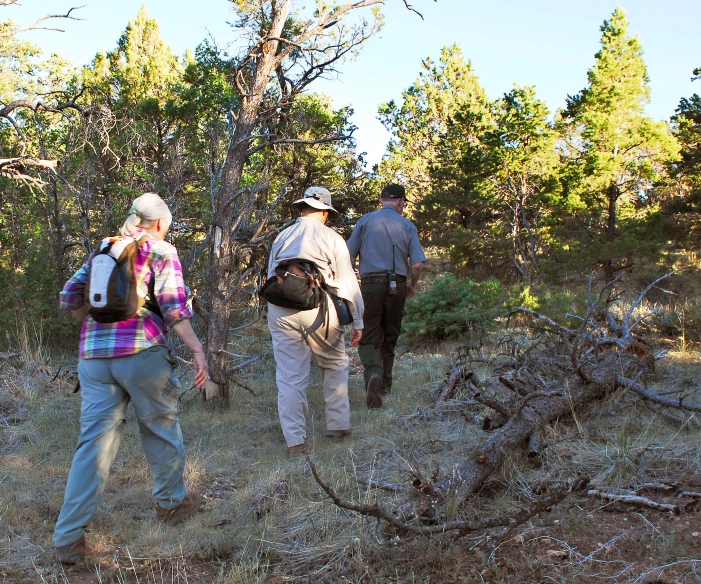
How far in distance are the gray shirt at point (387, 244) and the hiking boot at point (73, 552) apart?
405 cm

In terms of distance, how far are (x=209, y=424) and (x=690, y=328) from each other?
6.83 metres

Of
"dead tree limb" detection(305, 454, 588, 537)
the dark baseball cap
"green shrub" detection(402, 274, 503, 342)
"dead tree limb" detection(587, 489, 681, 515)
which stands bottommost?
"dead tree limb" detection(587, 489, 681, 515)

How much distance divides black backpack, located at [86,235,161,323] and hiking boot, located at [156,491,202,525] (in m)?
1.20

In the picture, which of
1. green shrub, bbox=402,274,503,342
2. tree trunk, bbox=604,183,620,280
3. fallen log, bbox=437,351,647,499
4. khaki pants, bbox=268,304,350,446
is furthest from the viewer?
tree trunk, bbox=604,183,620,280

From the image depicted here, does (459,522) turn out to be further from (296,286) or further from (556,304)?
(556,304)

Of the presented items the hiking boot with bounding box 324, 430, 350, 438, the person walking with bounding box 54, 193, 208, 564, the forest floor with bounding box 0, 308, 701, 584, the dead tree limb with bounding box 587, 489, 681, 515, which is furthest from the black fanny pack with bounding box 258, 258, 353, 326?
the dead tree limb with bounding box 587, 489, 681, 515

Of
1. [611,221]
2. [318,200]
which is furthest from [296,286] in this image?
[611,221]

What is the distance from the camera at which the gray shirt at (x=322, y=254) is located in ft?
16.6

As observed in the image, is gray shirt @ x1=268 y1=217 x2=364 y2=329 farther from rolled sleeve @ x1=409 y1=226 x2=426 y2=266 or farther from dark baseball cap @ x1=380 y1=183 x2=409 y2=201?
dark baseball cap @ x1=380 y1=183 x2=409 y2=201

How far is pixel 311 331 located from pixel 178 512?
1.80m

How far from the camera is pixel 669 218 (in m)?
16.7

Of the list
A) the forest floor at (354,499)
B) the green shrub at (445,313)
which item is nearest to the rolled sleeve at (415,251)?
the forest floor at (354,499)

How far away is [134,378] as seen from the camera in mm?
3371

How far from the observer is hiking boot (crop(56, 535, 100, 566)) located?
3225 millimetres
